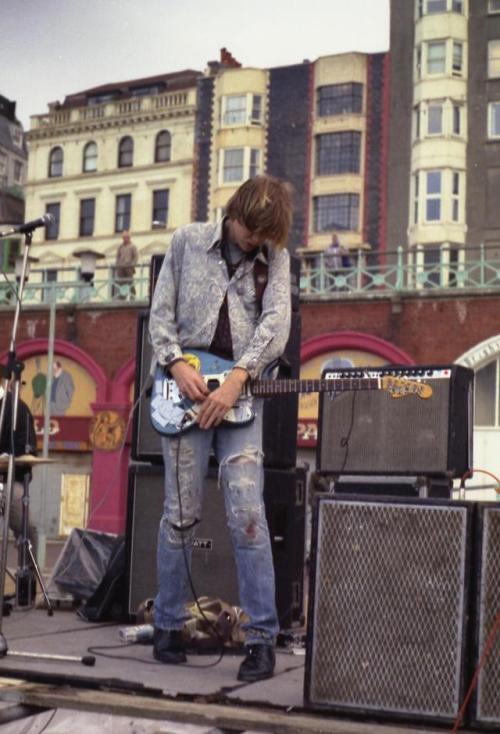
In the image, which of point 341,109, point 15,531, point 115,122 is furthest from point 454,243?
point 15,531

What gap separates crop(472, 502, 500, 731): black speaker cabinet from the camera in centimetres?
363

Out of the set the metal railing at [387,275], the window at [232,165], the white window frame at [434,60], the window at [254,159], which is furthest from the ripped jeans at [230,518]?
the window at [254,159]

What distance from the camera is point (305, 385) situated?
470cm

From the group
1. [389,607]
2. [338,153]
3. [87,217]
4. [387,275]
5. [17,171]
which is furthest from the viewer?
[17,171]

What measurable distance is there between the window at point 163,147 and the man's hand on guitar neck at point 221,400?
39425mm

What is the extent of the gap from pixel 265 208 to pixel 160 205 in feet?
127

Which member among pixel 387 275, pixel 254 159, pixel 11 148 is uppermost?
pixel 11 148

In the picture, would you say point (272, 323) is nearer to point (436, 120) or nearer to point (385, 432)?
point (385, 432)

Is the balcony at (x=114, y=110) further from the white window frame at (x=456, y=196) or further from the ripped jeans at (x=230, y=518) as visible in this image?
the ripped jeans at (x=230, y=518)

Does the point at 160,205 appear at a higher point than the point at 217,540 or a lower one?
higher

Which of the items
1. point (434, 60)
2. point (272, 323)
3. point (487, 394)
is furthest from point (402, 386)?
point (434, 60)

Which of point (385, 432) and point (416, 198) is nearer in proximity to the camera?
point (385, 432)

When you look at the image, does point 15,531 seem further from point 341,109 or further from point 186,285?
point 341,109

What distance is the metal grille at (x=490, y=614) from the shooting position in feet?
11.9
